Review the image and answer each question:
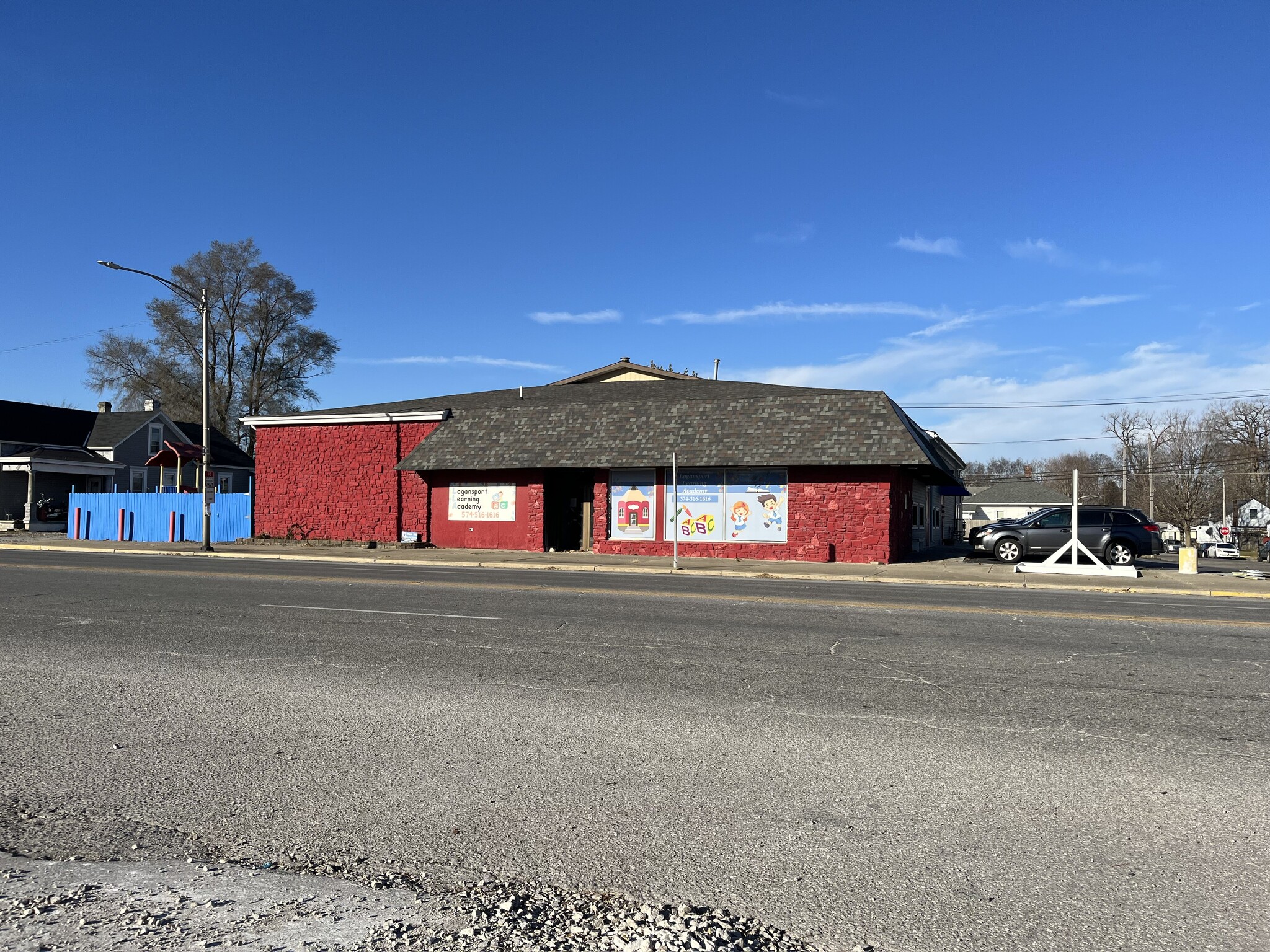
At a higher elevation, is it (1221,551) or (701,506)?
(701,506)

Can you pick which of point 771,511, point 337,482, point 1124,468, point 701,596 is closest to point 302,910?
point 701,596

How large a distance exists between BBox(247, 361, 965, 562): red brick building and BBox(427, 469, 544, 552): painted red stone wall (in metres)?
0.05

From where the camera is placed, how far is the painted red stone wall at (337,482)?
31172mm

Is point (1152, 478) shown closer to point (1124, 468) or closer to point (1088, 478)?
point (1124, 468)

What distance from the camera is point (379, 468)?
3148 cm

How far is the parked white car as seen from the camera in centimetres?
4281

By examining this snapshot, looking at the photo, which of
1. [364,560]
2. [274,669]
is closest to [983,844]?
[274,669]

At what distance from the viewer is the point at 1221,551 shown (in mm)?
42969

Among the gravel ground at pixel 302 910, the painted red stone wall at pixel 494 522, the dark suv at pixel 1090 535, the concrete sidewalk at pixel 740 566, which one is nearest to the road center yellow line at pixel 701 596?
the concrete sidewalk at pixel 740 566

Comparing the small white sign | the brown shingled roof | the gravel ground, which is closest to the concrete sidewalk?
the small white sign

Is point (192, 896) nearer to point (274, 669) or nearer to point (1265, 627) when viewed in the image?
point (274, 669)

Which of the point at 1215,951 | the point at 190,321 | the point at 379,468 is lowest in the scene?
the point at 1215,951

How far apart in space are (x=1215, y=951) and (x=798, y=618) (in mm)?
8713

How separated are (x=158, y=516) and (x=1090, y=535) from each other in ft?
109
